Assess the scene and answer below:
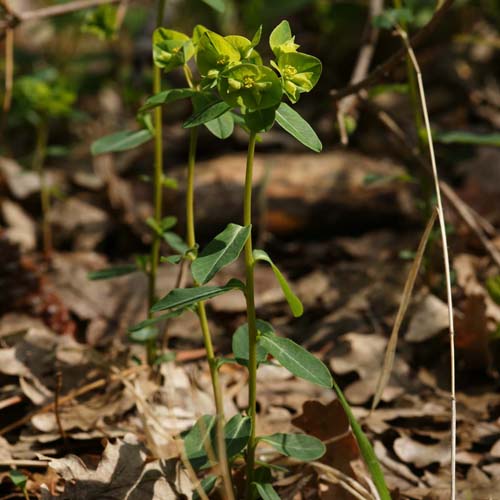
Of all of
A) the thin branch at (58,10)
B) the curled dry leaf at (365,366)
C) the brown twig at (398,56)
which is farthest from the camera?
the thin branch at (58,10)

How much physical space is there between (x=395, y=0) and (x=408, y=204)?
127 centimetres

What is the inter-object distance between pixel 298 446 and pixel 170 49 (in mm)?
1049

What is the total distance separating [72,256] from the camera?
3545 mm

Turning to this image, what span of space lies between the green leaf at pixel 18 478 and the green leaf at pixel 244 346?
696 mm

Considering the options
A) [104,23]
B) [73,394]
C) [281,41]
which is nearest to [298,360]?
[281,41]

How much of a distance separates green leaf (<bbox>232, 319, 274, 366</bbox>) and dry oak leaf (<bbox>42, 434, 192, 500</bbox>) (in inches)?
15.4

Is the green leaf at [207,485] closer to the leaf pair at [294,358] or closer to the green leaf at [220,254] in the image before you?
the leaf pair at [294,358]

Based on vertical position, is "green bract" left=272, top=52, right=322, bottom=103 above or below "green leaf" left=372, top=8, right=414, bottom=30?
below

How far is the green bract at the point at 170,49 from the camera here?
5.16ft

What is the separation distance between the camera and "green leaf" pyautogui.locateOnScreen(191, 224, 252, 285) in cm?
141

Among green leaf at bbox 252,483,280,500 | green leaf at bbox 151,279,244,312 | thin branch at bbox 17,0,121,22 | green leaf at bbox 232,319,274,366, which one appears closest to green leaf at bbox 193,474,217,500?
green leaf at bbox 252,483,280,500

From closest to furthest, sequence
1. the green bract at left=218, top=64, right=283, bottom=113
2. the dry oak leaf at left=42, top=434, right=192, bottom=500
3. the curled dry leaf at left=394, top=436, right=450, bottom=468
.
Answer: the green bract at left=218, top=64, right=283, bottom=113, the dry oak leaf at left=42, top=434, right=192, bottom=500, the curled dry leaf at left=394, top=436, right=450, bottom=468

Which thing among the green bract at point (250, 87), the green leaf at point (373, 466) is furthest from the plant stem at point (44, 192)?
the green leaf at point (373, 466)

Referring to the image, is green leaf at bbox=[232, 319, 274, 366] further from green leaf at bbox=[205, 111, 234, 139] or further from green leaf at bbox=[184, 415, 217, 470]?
green leaf at bbox=[205, 111, 234, 139]
